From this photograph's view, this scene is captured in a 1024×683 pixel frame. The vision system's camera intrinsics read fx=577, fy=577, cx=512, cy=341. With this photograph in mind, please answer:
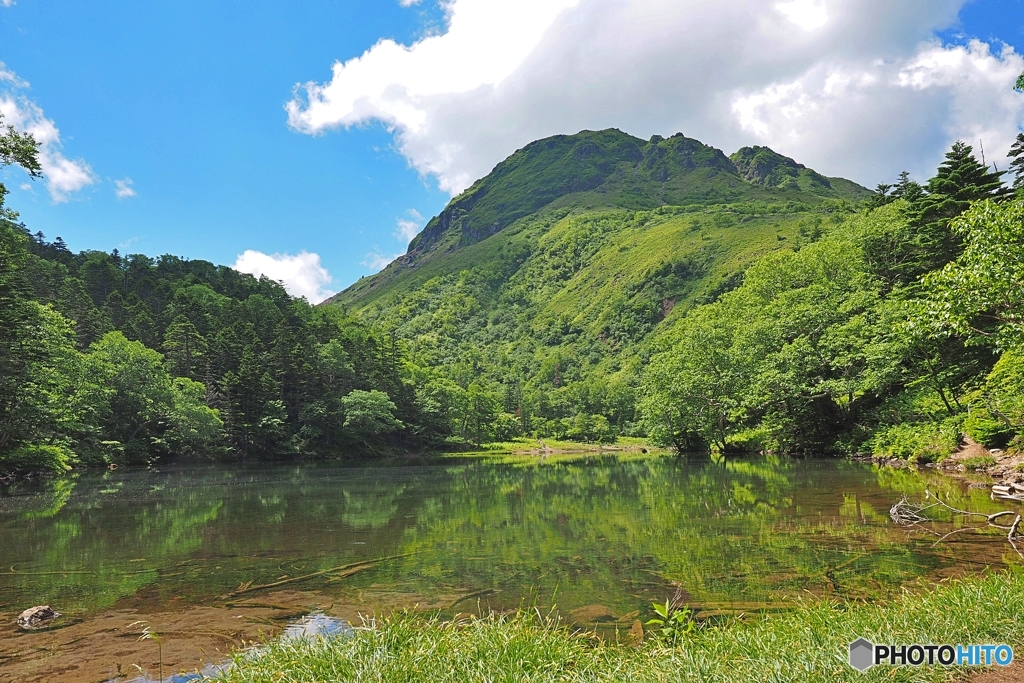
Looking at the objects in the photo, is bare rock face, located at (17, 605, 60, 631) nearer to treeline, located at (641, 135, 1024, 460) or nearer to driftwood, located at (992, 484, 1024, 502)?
treeline, located at (641, 135, 1024, 460)

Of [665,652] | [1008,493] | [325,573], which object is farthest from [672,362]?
[665,652]

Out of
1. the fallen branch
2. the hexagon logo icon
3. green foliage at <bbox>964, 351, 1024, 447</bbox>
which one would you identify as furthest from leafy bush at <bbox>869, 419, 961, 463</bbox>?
the hexagon logo icon

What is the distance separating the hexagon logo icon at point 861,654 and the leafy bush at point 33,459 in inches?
1853

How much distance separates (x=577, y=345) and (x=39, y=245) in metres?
133

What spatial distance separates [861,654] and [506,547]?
9850mm

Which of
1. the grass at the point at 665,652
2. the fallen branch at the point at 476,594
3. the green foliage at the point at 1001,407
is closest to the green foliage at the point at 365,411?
the green foliage at the point at 1001,407

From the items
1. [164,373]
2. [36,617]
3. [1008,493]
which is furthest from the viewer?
[164,373]

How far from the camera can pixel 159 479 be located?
39656 millimetres

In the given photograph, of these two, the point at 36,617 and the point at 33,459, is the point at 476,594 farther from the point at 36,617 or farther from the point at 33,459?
the point at 33,459

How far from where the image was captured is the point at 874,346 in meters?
34.4

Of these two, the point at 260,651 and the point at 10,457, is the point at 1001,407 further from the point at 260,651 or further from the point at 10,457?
the point at 10,457

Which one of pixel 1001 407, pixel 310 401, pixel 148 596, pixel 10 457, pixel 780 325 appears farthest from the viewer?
pixel 310 401

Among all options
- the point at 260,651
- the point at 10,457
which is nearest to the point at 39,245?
the point at 10,457

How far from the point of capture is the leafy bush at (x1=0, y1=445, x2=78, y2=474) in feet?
122
